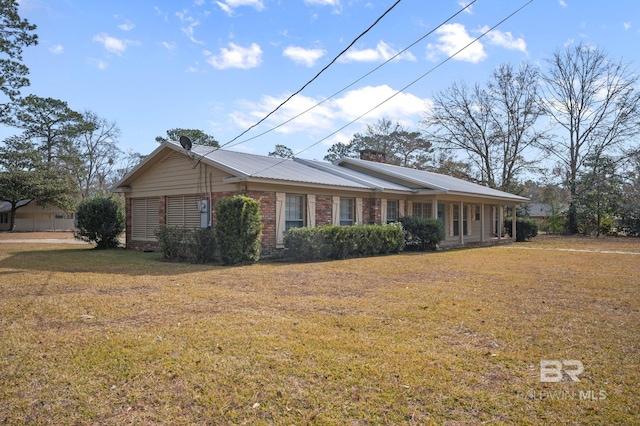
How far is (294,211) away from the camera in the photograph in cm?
1395

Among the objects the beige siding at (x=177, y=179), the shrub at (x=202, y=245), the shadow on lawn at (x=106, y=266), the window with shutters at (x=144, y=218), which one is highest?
the beige siding at (x=177, y=179)

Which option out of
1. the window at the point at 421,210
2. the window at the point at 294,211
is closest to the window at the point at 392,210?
the window at the point at 421,210

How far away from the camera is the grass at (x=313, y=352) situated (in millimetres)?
2971

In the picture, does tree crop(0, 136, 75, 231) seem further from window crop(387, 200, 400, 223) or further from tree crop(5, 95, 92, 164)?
window crop(387, 200, 400, 223)

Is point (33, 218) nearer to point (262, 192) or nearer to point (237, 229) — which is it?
point (262, 192)

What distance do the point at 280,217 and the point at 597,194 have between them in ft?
82.6

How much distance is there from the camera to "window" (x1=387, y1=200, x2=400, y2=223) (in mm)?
17422

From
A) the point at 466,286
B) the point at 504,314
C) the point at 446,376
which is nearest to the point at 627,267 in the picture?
the point at 466,286

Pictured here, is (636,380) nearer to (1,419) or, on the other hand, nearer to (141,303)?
(1,419)

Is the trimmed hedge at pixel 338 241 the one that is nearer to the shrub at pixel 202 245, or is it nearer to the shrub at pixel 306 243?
the shrub at pixel 306 243

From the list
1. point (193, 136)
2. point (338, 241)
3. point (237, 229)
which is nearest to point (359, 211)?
point (338, 241)

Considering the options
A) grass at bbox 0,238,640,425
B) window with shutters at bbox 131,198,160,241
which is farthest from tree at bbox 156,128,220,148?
grass at bbox 0,238,640,425

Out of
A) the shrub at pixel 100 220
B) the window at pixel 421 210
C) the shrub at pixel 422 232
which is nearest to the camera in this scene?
the shrub at pixel 100 220

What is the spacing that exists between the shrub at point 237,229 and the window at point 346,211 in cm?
497
